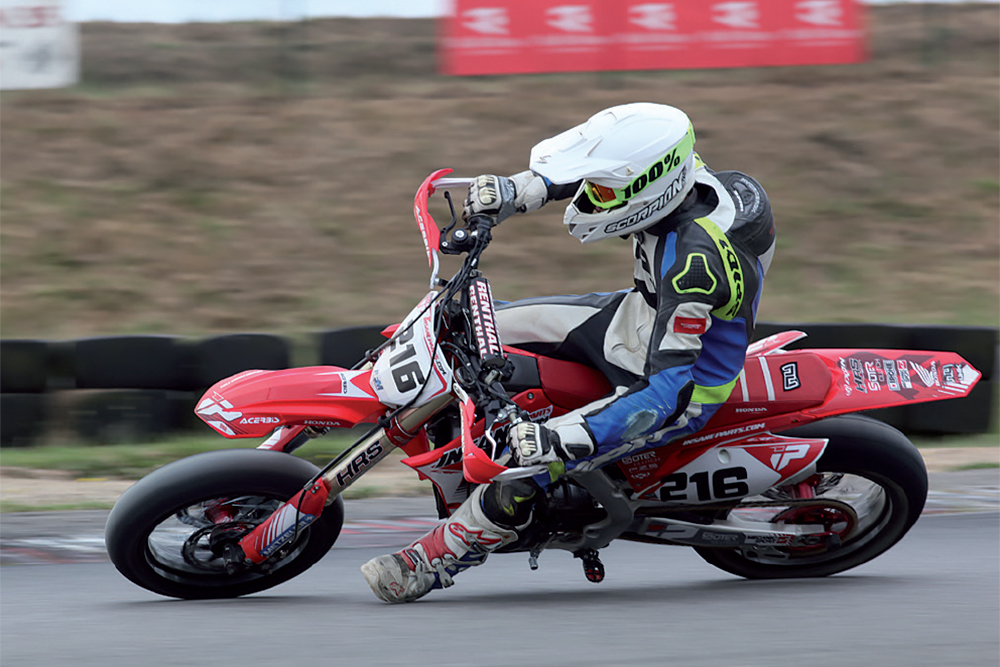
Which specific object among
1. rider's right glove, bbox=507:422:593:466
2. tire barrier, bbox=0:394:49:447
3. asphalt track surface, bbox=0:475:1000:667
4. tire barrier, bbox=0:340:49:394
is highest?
rider's right glove, bbox=507:422:593:466

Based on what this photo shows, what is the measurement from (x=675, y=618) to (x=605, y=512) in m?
0.40

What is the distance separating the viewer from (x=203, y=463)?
347cm

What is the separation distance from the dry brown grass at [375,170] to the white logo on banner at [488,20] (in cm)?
161

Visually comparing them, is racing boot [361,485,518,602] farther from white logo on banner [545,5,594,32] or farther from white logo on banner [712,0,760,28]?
white logo on banner [712,0,760,28]

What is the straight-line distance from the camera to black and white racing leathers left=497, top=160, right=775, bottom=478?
341 centimetres

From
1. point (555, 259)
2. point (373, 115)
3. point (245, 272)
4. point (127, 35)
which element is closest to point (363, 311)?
point (245, 272)

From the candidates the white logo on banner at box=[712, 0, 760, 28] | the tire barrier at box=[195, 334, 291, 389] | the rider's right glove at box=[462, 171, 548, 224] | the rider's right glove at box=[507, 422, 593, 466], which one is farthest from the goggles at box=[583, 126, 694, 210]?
the white logo on banner at box=[712, 0, 760, 28]

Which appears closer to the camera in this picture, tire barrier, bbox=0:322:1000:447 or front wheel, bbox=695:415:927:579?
front wheel, bbox=695:415:927:579

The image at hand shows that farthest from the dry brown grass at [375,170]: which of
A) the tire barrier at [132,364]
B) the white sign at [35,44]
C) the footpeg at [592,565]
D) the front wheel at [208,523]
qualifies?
the footpeg at [592,565]

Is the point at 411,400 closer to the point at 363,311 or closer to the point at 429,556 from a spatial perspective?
the point at 429,556

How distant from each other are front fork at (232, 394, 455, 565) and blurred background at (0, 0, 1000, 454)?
16.9 ft

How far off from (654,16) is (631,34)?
26 centimetres

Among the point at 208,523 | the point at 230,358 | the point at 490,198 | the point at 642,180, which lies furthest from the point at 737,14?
the point at 208,523

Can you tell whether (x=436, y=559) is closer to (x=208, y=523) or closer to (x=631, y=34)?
(x=208, y=523)
